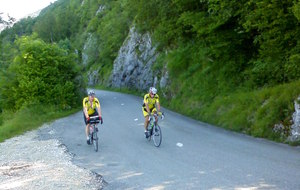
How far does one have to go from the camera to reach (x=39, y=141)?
15164mm

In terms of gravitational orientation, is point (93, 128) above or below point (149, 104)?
below

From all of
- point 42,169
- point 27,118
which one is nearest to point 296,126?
point 42,169

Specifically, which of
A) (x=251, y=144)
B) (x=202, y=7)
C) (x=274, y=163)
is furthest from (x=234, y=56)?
(x=274, y=163)

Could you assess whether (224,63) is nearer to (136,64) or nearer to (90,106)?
(90,106)

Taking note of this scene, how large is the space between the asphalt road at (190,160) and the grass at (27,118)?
5.20 meters

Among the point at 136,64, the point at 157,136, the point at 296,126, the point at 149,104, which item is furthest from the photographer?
the point at 136,64

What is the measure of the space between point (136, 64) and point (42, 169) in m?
34.8

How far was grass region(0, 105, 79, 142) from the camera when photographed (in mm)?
19330

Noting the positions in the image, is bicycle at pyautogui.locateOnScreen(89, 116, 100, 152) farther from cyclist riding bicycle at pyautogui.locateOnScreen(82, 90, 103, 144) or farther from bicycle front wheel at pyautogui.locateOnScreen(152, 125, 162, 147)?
bicycle front wheel at pyautogui.locateOnScreen(152, 125, 162, 147)

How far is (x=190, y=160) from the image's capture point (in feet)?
32.2

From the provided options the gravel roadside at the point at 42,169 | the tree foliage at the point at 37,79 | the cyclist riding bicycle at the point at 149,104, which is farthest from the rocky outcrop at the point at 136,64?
the gravel roadside at the point at 42,169

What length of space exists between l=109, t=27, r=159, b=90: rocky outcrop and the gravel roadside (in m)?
21.3

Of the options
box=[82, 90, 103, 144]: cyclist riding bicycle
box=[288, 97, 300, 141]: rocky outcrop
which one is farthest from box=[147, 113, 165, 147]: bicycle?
box=[288, 97, 300, 141]: rocky outcrop

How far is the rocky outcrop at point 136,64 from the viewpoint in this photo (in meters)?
38.5
